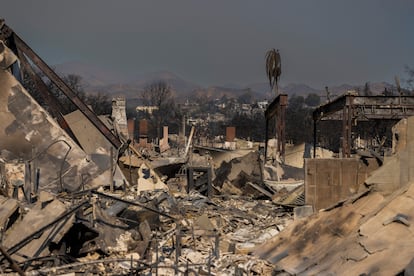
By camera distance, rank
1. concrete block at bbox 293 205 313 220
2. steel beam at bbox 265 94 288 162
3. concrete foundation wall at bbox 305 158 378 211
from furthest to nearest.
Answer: steel beam at bbox 265 94 288 162 < concrete foundation wall at bbox 305 158 378 211 < concrete block at bbox 293 205 313 220

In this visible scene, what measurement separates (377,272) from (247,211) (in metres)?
7.43

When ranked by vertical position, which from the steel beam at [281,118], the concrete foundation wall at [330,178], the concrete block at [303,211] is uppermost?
the steel beam at [281,118]

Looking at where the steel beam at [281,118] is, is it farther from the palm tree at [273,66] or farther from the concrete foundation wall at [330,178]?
the concrete foundation wall at [330,178]

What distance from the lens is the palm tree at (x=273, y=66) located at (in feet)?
77.6

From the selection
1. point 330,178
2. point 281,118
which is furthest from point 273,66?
point 330,178

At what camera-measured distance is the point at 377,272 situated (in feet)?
22.1

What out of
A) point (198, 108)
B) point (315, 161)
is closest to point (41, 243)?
point (315, 161)

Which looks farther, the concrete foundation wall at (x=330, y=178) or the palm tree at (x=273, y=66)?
the palm tree at (x=273, y=66)

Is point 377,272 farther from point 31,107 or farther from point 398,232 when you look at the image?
point 31,107

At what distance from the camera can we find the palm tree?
23641 mm

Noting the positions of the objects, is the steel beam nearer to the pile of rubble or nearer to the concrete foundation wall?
the pile of rubble

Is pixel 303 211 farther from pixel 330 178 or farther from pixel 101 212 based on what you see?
pixel 101 212

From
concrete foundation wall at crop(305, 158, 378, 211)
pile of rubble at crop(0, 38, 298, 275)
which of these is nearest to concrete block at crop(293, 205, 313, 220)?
concrete foundation wall at crop(305, 158, 378, 211)

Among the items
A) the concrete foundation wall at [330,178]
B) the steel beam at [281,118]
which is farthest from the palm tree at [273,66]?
the concrete foundation wall at [330,178]
